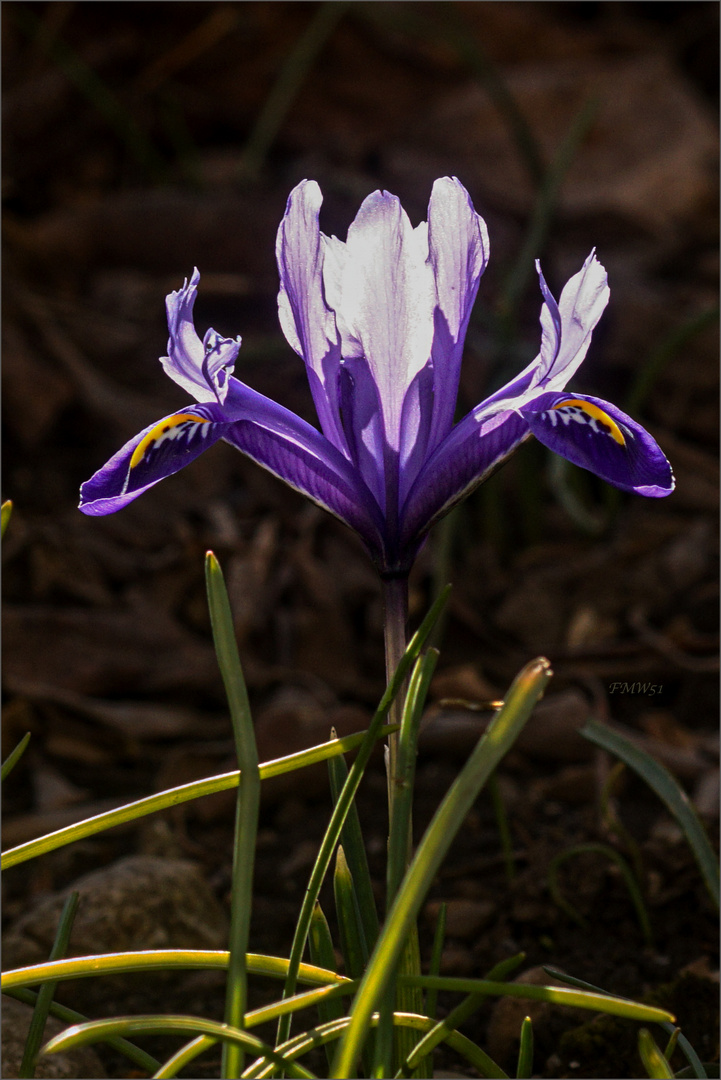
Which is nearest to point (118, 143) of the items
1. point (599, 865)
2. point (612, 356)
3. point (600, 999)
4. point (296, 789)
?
point (612, 356)

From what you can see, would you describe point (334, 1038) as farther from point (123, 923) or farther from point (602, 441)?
point (123, 923)

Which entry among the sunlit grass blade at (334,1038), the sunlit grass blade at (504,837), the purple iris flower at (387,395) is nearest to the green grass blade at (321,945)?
the sunlit grass blade at (334,1038)

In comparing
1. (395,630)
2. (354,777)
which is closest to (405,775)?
(354,777)

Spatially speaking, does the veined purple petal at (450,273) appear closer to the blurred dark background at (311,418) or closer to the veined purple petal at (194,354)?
the veined purple petal at (194,354)

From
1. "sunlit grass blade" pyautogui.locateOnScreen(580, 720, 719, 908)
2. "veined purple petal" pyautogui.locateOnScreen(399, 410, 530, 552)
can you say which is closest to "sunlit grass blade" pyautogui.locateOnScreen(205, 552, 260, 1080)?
"veined purple petal" pyautogui.locateOnScreen(399, 410, 530, 552)

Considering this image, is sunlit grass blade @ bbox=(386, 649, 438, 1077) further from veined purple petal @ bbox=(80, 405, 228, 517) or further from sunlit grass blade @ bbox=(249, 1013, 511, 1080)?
veined purple petal @ bbox=(80, 405, 228, 517)

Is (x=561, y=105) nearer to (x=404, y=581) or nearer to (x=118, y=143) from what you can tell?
(x=118, y=143)

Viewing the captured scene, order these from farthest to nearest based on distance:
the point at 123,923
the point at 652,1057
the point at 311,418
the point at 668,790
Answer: the point at 311,418 → the point at 123,923 → the point at 668,790 → the point at 652,1057
